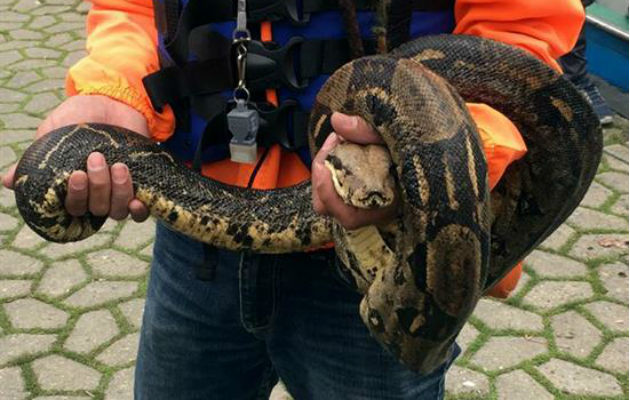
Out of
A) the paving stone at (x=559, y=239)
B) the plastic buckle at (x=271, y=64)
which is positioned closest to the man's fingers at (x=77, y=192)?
the plastic buckle at (x=271, y=64)

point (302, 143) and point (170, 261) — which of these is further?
point (170, 261)

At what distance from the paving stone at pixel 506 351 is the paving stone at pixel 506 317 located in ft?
0.33

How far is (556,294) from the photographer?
508cm

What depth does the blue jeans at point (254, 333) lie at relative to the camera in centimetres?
225

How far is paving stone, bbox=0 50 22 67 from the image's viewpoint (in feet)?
27.4

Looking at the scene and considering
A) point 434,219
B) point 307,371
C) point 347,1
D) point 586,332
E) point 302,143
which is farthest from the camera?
point 586,332

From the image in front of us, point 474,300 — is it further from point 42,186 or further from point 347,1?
point 42,186

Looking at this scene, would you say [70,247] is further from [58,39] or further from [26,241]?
[58,39]

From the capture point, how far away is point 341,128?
72.2 inches

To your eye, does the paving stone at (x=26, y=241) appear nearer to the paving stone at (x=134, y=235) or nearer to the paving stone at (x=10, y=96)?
the paving stone at (x=134, y=235)

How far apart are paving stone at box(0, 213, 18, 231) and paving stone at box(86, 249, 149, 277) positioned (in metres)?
0.66

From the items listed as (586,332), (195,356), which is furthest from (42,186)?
(586,332)

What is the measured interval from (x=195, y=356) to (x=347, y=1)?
108 centimetres

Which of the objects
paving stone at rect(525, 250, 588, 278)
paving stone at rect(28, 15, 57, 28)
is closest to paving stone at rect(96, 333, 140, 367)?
paving stone at rect(525, 250, 588, 278)
